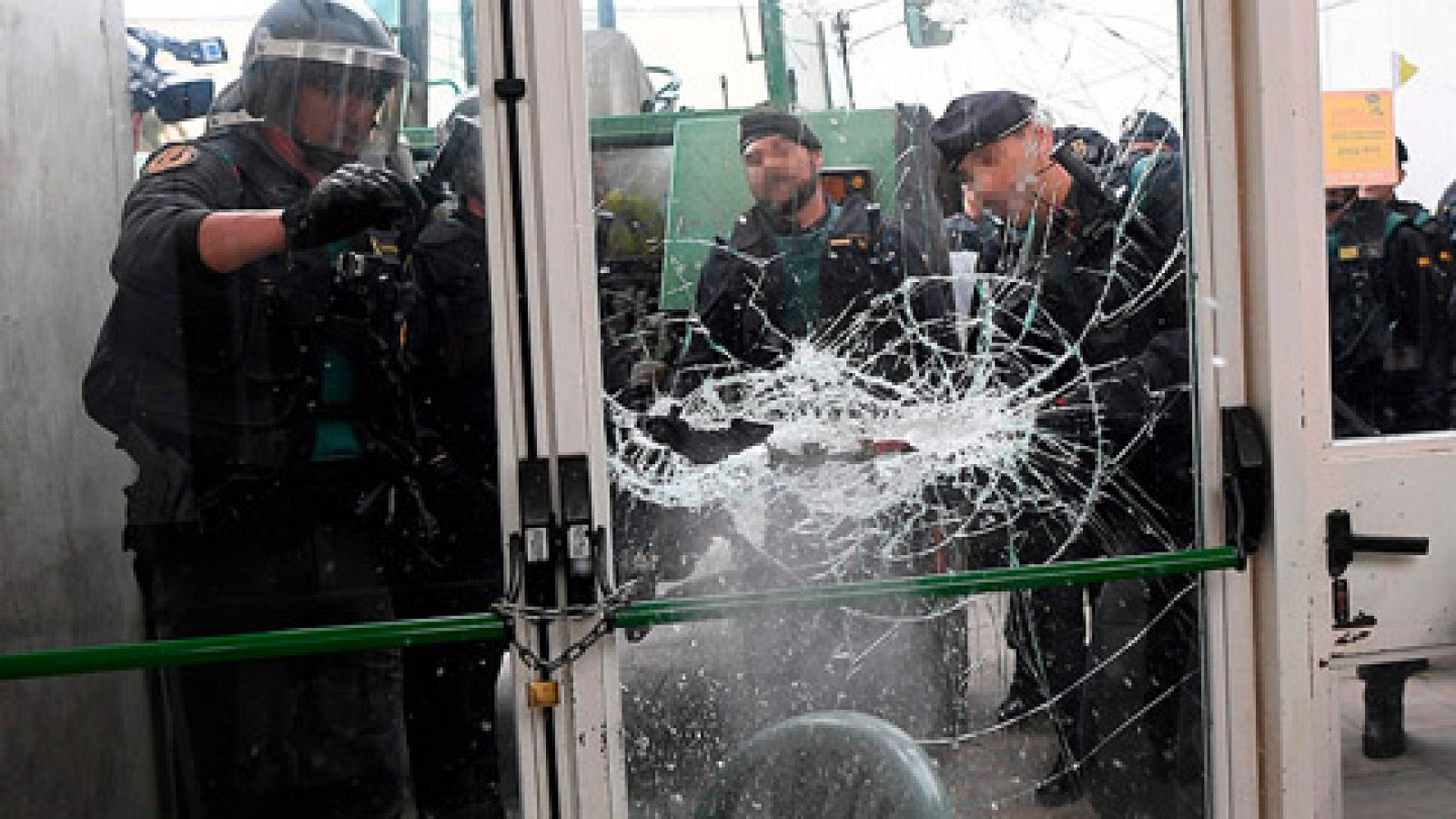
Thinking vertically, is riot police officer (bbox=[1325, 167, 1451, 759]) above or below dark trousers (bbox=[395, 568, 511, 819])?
above

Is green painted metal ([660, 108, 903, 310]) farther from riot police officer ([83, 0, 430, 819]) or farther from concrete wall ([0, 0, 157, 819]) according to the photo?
concrete wall ([0, 0, 157, 819])

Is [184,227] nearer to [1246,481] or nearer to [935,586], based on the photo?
[935,586]

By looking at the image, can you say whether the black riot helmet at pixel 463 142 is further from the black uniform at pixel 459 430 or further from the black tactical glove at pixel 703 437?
the black tactical glove at pixel 703 437

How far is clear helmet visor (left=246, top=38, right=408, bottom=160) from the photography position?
219 centimetres

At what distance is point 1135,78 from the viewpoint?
2416mm

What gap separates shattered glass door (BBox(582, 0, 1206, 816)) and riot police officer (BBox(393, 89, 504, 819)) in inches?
7.2

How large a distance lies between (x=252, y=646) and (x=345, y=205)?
636 millimetres

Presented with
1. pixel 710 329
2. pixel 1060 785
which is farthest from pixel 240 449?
pixel 1060 785

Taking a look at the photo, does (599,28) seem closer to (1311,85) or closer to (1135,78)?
(1135,78)

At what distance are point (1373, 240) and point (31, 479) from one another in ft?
7.01

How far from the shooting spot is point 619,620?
2215 millimetres

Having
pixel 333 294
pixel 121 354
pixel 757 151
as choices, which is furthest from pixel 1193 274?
pixel 121 354

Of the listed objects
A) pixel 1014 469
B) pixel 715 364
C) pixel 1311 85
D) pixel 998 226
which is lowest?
pixel 1014 469

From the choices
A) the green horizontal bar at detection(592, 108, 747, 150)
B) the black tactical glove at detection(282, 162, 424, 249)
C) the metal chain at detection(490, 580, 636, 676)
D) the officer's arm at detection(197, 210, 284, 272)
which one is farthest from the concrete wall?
the green horizontal bar at detection(592, 108, 747, 150)
